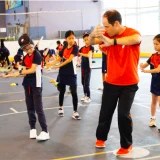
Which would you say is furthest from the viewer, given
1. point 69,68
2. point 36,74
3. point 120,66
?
point 69,68

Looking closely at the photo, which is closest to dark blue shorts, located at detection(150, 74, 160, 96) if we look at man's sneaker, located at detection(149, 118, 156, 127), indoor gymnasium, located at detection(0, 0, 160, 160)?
indoor gymnasium, located at detection(0, 0, 160, 160)

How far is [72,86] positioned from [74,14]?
21.6 metres

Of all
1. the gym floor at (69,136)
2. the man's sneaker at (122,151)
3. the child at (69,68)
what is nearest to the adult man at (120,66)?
Result: the man's sneaker at (122,151)

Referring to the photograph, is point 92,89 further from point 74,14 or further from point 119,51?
point 74,14

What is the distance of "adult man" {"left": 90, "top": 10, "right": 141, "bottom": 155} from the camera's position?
4348mm

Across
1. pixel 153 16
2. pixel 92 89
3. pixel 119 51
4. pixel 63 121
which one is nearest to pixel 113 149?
pixel 119 51

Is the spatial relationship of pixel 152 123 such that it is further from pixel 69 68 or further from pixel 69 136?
pixel 69 68

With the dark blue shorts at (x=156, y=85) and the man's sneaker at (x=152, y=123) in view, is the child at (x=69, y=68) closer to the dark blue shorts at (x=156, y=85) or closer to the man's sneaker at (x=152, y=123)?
the man's sneaker at (x=152, y=123)

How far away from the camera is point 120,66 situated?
14.8 feet

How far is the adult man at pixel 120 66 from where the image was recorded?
4.35m

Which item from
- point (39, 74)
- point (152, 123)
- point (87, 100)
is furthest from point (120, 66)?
point (87, 100)

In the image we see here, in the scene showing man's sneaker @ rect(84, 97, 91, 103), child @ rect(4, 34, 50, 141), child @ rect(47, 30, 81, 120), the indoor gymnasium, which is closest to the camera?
the indoor gymnasium

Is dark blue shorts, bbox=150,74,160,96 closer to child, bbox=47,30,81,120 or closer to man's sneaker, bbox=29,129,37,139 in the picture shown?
child, bbox=47,30,81,120

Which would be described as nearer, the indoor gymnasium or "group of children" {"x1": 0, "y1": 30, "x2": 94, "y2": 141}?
the indoor gymnasium
